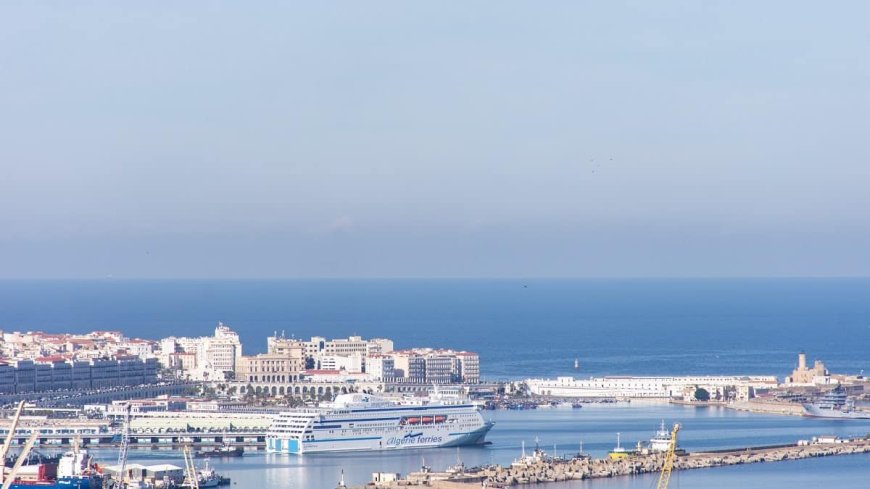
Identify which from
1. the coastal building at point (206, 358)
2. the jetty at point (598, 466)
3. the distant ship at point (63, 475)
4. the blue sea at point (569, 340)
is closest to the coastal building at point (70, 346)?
the coastal building at point (206, 358)

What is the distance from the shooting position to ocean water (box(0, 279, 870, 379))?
55438 mm

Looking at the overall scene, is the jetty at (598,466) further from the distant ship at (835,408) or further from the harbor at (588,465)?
the distant ship at (835,408)

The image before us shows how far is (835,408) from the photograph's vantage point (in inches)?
1565

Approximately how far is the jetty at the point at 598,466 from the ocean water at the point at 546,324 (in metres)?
17.6

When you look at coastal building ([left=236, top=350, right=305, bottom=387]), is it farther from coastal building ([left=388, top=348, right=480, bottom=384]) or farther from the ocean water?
A: the ocean water

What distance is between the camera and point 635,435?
34281 mm

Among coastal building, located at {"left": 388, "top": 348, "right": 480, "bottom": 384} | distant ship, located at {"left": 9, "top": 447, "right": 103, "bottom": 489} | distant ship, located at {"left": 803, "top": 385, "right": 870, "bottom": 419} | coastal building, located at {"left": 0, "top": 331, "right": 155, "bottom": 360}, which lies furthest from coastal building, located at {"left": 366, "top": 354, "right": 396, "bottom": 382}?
distant ship, located at {"left": 9, "top": 447, "right": 103, "bottom": 489}

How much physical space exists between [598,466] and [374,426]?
5.93 m

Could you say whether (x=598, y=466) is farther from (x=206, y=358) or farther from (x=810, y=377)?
(x=206, y=358)

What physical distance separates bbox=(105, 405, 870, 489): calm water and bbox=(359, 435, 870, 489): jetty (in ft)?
1.58

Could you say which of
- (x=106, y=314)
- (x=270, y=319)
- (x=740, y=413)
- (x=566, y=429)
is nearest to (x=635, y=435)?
(x=566, y=429)

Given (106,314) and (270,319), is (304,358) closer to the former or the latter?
(270,319)

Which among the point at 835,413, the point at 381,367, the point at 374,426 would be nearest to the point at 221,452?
the point at 374,426

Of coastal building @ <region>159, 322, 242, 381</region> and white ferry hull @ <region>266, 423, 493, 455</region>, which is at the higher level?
coastal building @ <region>159, 322, 242, 381</region>
